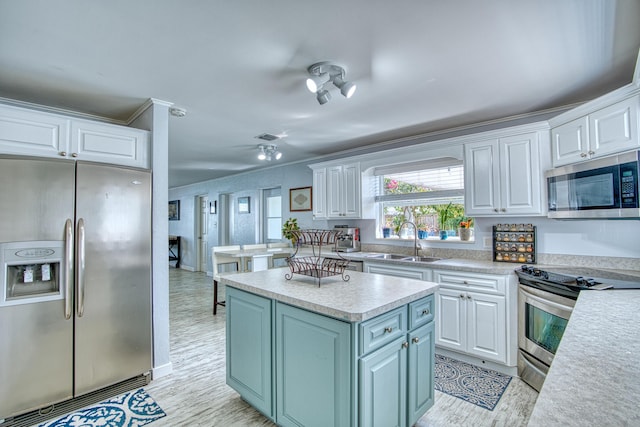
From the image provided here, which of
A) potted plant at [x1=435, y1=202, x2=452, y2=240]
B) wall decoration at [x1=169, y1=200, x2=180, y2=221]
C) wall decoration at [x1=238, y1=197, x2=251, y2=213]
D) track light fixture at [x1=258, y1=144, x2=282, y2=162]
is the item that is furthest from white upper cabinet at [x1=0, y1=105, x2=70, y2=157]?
wall decoration at [x1=169, y1=200, x2=180, y2=221]

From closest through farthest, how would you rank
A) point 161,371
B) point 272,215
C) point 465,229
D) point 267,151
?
point 161,371 < point 465,229 < point 267,151 < point 272,215

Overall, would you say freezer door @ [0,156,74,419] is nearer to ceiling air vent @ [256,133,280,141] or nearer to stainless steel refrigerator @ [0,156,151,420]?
stainless steel refrigerator @ [0,156,151,420]

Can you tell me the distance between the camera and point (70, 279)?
2.24m

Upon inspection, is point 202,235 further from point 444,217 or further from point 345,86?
point 345,86

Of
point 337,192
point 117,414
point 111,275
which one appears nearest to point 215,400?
point 117,414

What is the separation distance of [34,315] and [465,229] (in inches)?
154

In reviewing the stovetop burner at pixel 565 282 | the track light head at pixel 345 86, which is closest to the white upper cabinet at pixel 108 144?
the track light head at pixel 345 86

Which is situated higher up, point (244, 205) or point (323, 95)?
point (323, 95)

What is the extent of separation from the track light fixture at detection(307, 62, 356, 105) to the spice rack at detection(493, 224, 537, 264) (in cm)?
217

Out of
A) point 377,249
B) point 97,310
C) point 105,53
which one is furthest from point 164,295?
point 377,249

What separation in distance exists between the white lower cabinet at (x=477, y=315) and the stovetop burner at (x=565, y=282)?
0.64 ft

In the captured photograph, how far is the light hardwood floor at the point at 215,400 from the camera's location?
209cm

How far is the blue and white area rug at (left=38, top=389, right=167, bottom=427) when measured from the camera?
2.09 meters

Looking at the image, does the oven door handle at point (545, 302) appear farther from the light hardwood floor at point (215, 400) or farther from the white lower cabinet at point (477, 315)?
the light hardwood floor at point (215, 400)
